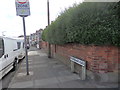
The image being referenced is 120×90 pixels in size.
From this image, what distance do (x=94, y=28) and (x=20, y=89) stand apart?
3.27 metres

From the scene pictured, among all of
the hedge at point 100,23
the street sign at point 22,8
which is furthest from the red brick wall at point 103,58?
the street sign at point 22,8

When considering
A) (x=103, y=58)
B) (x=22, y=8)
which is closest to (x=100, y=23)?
(x=103, y=58)

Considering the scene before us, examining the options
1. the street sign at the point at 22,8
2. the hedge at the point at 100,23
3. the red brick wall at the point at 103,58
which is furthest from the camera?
the street sign at the point at 22,8

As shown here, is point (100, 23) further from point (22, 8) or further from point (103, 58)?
point (22, 8)

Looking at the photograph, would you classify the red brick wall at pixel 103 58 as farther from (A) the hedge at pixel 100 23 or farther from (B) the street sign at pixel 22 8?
(B) the street sign at pixel 22 8

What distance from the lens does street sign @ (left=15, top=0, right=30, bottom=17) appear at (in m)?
6.18

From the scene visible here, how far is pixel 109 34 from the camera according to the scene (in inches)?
168

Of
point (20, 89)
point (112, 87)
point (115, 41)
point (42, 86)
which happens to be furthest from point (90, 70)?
point (20, 89)

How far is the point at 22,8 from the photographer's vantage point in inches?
245

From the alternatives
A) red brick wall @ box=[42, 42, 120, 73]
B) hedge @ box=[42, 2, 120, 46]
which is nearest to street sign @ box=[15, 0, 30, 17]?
hedge @ box=[42, 2, 120, 46]

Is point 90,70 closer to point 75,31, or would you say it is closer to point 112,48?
point 112,48

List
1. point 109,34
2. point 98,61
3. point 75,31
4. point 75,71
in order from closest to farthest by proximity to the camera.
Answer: point 109,34
point 98,61
point 75,31
point 75,71

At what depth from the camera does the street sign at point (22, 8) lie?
6.18 metres

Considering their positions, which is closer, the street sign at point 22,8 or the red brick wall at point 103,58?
the red brick wall at point 103,58
